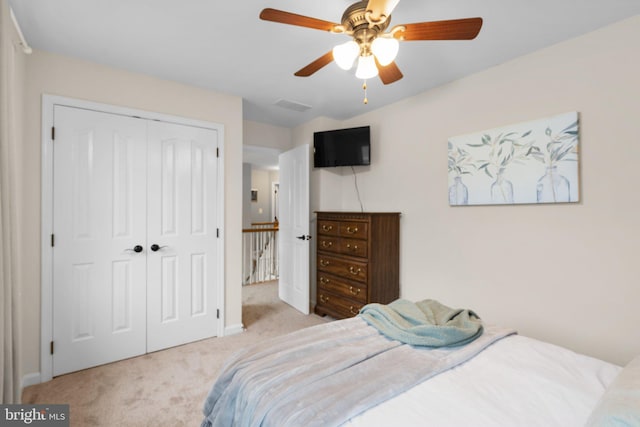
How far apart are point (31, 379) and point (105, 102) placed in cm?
222

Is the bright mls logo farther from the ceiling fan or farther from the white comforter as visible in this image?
the ceiling fan

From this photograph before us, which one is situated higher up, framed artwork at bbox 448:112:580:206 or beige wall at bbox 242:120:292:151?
beige wall at bbox 242:120:292:151

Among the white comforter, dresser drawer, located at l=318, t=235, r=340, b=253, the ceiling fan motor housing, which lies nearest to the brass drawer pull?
dresser drawer, located at l=318, t=235, r=340, b=253

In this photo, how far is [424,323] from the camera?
1.50 meters

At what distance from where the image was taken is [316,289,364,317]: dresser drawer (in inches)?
119

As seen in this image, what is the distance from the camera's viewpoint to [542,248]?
2.15 meters

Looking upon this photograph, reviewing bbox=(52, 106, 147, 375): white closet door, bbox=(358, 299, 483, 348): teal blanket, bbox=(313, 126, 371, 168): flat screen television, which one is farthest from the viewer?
bbox=(313, 126, 371, 168): flat screen television

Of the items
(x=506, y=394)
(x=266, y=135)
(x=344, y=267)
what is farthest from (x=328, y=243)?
(x=506, y=394)

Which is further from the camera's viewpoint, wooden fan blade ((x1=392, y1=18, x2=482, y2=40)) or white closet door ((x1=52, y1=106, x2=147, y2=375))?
white closet door ((x1=52, y1=106, x2=147, y2=375))

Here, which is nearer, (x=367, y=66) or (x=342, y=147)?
(x=367, y=66)

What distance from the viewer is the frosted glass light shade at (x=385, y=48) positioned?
141 cm

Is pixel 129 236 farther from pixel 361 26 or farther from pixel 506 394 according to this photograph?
pixel 506 394

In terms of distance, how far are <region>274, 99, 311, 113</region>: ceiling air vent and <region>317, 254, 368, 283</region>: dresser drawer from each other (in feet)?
5.84

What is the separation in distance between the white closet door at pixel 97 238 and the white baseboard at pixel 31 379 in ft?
0.33
